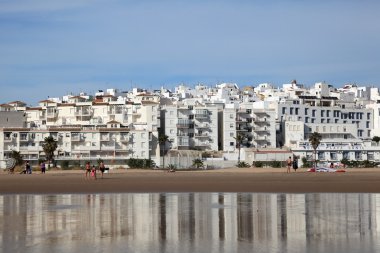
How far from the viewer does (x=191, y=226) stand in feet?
53.6

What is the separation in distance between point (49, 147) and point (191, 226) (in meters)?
→ 75.2

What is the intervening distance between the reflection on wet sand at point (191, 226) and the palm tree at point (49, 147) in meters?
66.5

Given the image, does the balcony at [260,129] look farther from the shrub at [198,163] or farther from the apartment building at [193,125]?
the shrub at [198,163]

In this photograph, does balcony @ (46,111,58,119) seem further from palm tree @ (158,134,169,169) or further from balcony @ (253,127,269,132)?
balcony @ (253,127,269,132)

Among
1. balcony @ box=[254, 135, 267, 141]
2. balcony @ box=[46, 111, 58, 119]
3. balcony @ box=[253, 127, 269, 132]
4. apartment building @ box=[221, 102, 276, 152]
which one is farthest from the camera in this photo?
balcony @ box=[46, 111, 58, 119]

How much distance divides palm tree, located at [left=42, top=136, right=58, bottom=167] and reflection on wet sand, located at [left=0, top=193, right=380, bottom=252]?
218 ft

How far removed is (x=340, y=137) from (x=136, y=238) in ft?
335

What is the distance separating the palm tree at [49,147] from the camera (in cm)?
8931

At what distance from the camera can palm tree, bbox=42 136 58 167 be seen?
8931 cm

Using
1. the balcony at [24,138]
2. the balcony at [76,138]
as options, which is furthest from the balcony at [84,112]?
the balcony at [24,138]

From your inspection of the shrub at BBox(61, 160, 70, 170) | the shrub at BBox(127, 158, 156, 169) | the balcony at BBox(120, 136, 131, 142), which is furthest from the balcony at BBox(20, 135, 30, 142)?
the shrub at BBox(127, 158, 156, 169)

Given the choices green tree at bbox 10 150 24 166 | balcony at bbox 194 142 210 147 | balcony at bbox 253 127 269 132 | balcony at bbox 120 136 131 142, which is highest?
balcony at bbox 253 127 269 132

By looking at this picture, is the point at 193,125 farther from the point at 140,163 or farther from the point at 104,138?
the point at 140,163

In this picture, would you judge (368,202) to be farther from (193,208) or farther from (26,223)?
(26,223)
